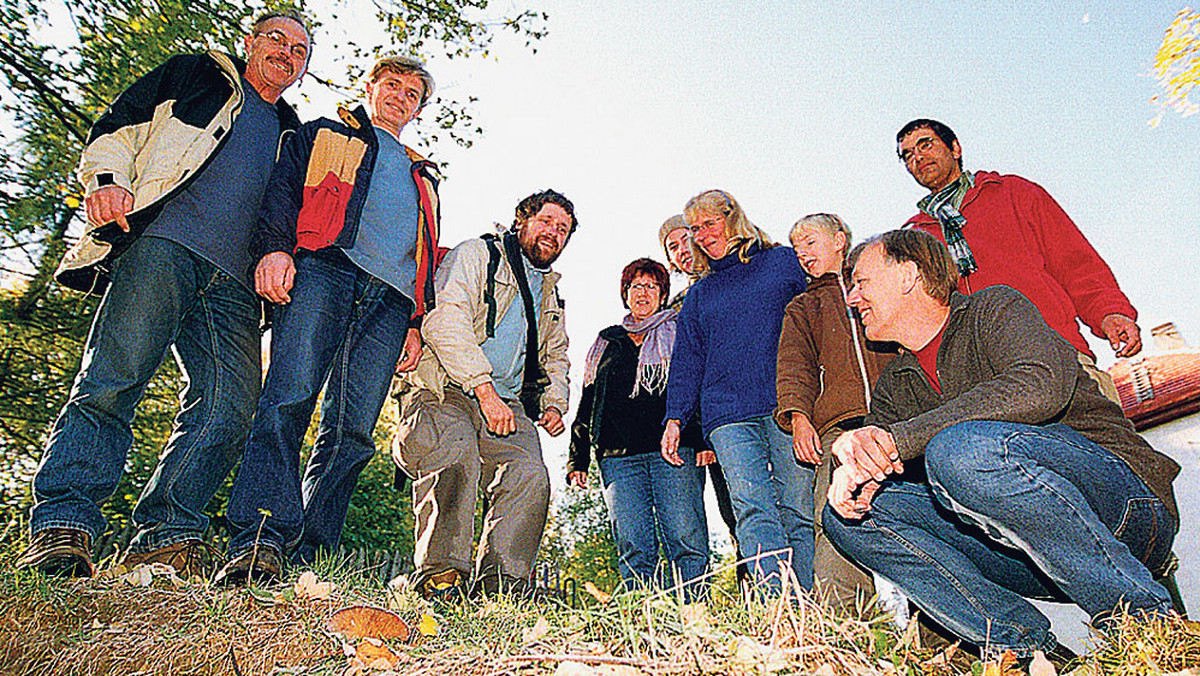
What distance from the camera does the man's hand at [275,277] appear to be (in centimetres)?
300

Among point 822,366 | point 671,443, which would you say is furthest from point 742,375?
point 671,443

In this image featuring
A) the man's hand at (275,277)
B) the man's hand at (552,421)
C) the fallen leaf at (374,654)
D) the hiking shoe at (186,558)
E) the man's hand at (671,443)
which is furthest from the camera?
the man's hand at (552,421)

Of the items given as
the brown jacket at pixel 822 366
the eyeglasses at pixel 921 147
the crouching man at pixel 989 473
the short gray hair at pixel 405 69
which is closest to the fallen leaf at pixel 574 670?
the crouching man at pixel 989 473

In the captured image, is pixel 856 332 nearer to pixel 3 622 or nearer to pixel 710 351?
pixel 710 351

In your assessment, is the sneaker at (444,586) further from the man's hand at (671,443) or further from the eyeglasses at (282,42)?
the eyeglasses at (282,42)

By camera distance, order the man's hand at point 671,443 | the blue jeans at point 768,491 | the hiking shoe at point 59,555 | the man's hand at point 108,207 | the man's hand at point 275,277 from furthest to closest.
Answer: the man's hand at point 671,443, the blue jeans at point 768,491, the man's hand at point 275,277, the man's hand at point 108,207, the hiking shoe at point 59,555

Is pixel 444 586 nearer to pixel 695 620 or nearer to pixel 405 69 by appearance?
pixel 695 620

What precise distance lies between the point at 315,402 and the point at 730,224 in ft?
7.35

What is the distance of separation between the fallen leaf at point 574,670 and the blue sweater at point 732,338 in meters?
2.25

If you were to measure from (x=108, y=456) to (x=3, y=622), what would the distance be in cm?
85

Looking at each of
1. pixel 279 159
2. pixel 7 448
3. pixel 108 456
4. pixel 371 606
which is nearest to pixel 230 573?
pixel 108 456

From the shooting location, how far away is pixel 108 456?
8.56ft

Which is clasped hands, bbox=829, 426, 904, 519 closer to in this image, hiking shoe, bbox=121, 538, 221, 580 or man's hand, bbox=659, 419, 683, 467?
man's hand, bbox=659, 419, 683, 467

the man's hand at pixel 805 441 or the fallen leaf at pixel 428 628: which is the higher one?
the man's hand at pixel 805 441
